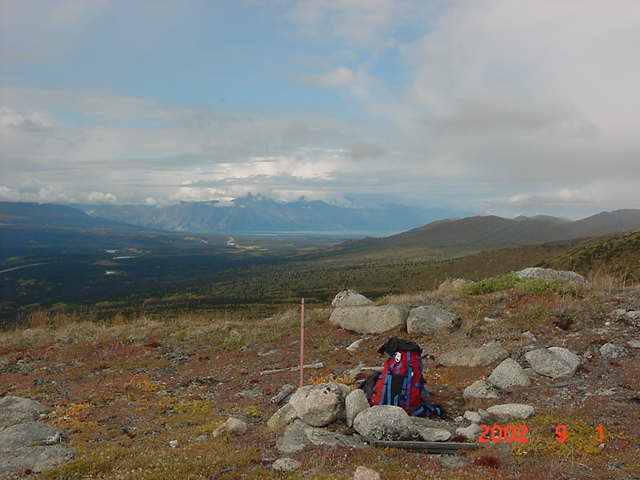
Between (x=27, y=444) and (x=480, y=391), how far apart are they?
10.4m

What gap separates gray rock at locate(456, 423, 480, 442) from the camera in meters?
7.84

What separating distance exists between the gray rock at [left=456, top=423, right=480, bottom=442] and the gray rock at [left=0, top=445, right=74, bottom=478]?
302 inches

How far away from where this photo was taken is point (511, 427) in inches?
313

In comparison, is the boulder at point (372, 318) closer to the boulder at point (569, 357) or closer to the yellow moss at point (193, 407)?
the boulder at point (569, 357)

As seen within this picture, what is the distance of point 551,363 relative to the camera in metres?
11.1

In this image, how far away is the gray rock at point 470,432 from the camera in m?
7.84

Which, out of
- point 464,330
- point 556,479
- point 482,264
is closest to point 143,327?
point 464,330

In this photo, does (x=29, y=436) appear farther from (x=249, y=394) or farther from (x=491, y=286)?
(x=491, y=286)

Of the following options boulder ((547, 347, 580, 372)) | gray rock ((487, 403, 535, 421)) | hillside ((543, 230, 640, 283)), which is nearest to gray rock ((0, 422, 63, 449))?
gray rock ((487, 403, 535, 421))

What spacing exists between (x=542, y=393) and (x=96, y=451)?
33.1 feet

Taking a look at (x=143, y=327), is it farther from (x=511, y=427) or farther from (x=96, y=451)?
(x=511, y=427)

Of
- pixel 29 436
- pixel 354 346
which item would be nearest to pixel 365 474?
pixel 29 436

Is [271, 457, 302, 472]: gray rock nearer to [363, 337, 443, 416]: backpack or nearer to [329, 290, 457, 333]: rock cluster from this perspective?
[363, 337, 443, 416]: backpack

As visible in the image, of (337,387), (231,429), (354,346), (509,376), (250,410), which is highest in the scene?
(337,387)
